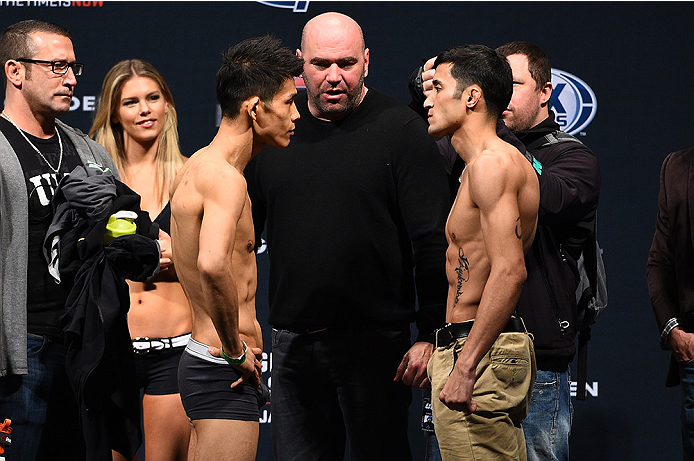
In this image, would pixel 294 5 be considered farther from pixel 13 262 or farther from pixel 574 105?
pixel 13 262

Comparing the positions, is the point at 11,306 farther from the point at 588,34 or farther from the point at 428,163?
the point at 588,34

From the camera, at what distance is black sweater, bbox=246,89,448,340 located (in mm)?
2816

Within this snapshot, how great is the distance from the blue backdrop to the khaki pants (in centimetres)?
207

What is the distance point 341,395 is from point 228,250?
81cm

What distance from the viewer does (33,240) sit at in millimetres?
2746

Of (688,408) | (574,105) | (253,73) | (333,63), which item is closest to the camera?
(253,73)

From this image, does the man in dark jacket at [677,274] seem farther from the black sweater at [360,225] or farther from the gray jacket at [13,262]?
the gray jacket at [13,262]

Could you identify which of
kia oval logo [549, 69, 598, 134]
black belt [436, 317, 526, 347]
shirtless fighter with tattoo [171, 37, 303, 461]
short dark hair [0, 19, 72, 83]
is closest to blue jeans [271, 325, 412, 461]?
shirtless fighter with tattoo [171, 37, 303, 461]

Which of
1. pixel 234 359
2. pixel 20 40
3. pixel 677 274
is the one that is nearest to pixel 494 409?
pixel 234 359

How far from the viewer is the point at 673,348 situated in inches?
122

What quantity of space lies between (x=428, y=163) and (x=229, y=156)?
0.77 m

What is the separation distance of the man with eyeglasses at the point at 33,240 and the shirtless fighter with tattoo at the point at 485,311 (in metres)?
1.26

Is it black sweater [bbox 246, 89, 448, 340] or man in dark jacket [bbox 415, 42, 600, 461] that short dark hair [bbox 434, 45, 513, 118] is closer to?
man in dark jacket [bbox 415, 42, 600, 461]

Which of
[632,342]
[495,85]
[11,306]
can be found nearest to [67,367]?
[11,306]
